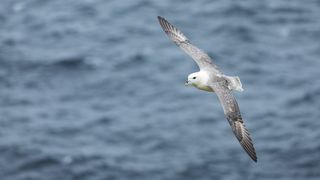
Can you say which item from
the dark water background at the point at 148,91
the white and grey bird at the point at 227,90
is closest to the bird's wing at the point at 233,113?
the white and grey bird at the point at 227,90

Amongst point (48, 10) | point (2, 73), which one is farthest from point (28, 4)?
point (2, 73)

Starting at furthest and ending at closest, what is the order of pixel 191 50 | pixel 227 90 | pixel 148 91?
pixel 148 91, pixel 191 50, pixel 227 90

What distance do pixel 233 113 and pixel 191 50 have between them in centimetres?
338

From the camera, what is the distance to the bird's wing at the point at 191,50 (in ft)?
77.7

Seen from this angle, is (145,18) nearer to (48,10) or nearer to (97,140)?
(48,10)

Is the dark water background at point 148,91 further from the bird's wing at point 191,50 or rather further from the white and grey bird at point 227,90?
the white and grey bird at point 227,90

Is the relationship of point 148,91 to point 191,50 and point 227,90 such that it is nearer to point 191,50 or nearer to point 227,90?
point 191,50

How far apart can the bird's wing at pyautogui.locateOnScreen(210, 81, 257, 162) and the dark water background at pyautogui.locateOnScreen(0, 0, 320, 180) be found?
23312 mm

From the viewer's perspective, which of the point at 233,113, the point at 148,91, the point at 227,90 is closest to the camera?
the point at 233,113

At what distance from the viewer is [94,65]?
5525cm

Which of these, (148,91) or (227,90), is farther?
(148,91)

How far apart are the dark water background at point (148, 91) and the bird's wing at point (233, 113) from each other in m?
23.3

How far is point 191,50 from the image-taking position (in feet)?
79.9

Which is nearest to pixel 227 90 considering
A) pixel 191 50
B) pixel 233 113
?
pixel 233 113
